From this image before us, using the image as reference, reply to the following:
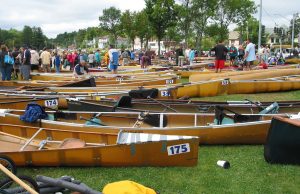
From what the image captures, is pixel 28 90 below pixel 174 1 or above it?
below

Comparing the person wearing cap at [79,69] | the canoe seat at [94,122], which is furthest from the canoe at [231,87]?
the canoe seat at [94,122]

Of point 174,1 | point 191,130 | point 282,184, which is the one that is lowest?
point 282,184

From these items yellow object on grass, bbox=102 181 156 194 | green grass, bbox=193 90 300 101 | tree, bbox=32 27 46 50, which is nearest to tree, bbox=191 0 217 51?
green grass, bbox=193 90 300 101

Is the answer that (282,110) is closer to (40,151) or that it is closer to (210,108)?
(210,108)

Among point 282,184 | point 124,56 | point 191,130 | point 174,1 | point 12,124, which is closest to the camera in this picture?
point 282,184

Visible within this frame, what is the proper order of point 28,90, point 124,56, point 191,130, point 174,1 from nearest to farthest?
point 191,130, point 28,90, point 124,56, point 174,1

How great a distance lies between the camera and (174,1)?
37.8m

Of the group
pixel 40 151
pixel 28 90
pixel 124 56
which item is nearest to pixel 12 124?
pixel 40 151

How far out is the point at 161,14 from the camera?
36.9m

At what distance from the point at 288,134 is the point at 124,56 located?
93.4 ft

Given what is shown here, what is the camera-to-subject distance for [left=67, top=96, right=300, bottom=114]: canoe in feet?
30.7

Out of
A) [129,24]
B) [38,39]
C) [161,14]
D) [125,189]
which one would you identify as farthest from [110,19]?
[125,189]

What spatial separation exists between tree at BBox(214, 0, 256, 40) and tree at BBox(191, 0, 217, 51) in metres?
4.94

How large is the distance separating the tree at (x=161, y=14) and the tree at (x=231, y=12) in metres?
11.3
